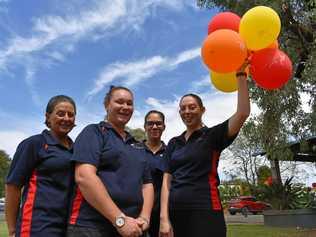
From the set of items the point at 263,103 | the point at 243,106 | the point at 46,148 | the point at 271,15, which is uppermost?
the point at 263,103

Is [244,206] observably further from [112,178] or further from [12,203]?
[112,178]

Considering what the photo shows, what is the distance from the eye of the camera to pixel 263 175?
1583 inches

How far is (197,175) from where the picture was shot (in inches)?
143

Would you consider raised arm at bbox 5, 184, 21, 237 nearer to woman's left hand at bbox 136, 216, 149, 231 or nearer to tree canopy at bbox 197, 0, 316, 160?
woman's left hand at bbox 136, 216, 149, 231

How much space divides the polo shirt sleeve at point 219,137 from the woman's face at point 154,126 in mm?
871

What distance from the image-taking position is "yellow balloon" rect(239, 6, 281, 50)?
12.5 ft

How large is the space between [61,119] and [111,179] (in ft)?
2.15

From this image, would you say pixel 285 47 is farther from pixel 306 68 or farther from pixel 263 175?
pixel 263 175

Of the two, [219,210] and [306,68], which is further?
[306,68]

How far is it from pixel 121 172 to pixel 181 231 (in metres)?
0.89

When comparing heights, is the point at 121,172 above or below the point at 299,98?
below

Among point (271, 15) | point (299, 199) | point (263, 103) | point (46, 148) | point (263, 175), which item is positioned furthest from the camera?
point (263, 175)

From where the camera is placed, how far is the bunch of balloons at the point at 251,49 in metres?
3.68

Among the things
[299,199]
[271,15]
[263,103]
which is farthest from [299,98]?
[271,15]
